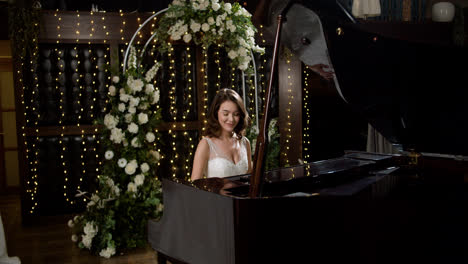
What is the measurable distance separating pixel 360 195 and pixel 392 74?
28.0 inches

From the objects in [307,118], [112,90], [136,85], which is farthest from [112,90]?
[307,118]

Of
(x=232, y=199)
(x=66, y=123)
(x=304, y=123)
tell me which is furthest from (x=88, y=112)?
(x=232, y=199)

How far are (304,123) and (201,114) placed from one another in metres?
1.66

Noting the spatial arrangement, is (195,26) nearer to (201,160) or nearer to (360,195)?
(201,160)

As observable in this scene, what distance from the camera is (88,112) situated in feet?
18.2

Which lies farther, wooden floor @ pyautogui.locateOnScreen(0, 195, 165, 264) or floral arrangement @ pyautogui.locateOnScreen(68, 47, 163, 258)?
A: floral arrangement @ pyautogui.locateOnScreen(68, 47, 163, 258)

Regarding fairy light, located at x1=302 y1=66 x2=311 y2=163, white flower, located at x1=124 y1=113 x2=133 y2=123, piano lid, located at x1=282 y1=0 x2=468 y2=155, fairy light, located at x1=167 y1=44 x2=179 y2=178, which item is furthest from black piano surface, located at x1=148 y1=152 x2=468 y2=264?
fairy light, located at x1=302 y1=66 x2=311 y2=163

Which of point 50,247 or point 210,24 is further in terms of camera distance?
point 210,24

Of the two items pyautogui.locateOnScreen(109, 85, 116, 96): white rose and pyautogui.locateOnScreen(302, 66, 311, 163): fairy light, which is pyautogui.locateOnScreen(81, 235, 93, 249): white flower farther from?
pyautogui.locateOnScreen(302, 66, 311, 163): fairy light

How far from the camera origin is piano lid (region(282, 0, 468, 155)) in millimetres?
2186

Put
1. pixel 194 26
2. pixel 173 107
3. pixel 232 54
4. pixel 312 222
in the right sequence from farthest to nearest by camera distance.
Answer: pixel 173 107
pixel 232 54
pixel 194 26
pixel 312 222

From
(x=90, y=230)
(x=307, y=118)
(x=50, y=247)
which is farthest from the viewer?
(x=307, y=118)

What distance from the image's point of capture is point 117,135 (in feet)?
14.7

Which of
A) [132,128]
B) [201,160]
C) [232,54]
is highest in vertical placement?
[232,54]
